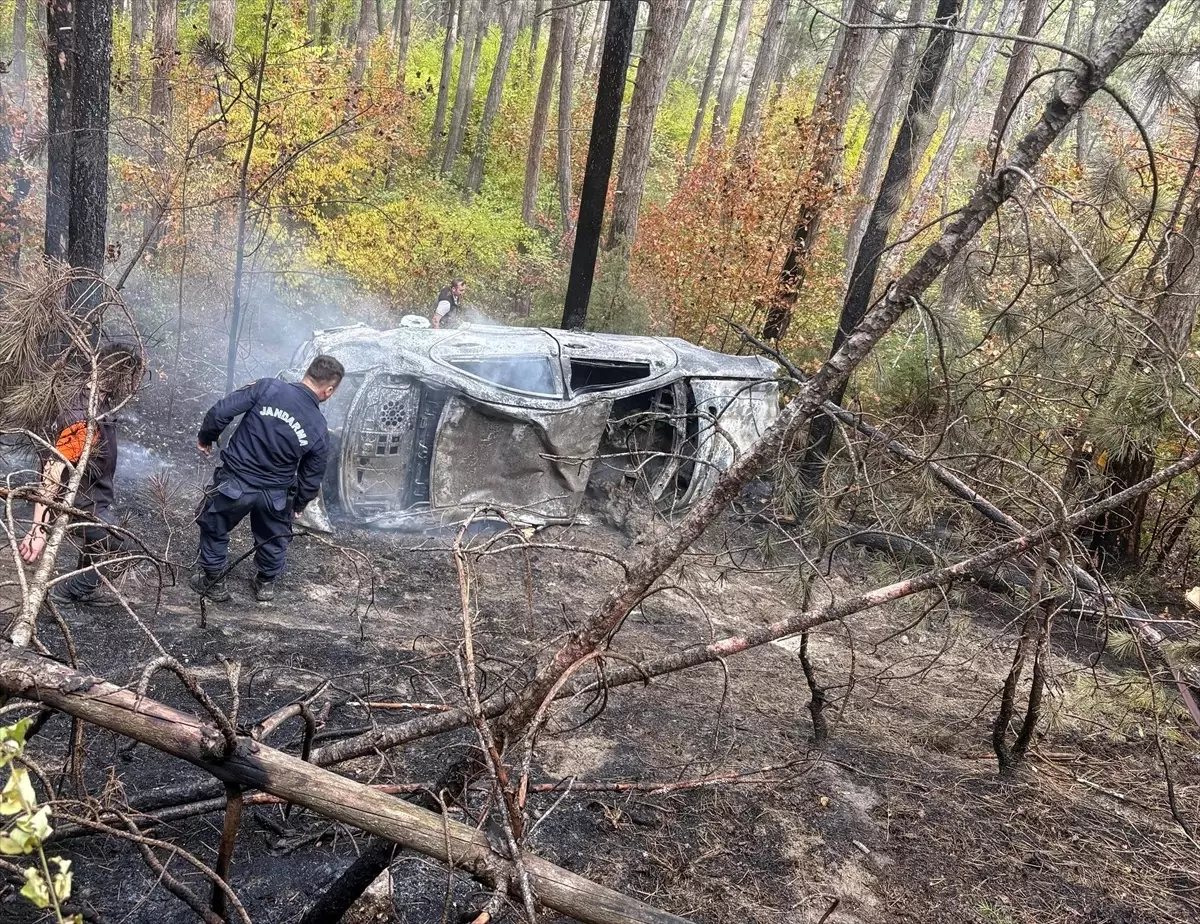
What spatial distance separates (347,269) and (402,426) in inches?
248

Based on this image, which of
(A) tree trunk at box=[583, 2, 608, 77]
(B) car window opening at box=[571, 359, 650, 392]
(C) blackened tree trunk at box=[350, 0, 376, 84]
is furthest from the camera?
(A) tree trunk at box=[583, 2, 608, 77]

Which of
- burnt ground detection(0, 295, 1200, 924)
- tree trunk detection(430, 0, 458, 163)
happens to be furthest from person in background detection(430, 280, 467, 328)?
tree trunk detection(430, 0, 458, 163)

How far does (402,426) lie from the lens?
6316 mm

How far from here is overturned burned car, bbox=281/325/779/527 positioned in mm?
6188

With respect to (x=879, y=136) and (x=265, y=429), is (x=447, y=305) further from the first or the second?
(x=879, y=136)

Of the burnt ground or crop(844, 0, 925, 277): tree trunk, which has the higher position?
crop(844, 0, 925, 277): tree trunk

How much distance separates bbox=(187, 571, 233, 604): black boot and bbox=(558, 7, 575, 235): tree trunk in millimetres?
12205

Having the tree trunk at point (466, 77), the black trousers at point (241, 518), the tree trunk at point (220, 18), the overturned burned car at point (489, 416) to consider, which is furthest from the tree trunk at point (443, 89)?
the black trousers at point (241, 518)

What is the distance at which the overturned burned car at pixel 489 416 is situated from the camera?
619 cm

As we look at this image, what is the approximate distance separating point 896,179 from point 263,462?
662 centimetres

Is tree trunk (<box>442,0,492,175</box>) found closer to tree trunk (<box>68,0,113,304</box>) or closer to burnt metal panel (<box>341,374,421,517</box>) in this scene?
tree trunk (<box>68,0,113,304</box>)

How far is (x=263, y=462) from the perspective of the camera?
502 centimetres

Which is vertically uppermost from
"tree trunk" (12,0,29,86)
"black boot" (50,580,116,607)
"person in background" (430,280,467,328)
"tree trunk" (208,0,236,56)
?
"tree trunk" (208,0,236,56)

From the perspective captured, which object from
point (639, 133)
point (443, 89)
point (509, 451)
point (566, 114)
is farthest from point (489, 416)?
point (443, 89)
